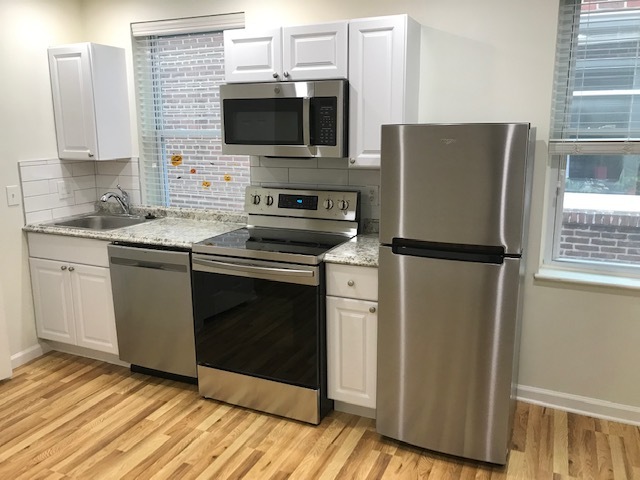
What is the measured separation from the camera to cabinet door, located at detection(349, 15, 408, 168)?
266 centimetres

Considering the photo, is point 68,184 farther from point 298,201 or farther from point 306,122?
point 306,122

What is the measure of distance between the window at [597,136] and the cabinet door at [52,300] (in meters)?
3.00

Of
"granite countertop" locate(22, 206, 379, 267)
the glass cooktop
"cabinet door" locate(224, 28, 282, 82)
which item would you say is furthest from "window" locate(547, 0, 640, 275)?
"cabinet door" locate(224, 28, 282, 82)

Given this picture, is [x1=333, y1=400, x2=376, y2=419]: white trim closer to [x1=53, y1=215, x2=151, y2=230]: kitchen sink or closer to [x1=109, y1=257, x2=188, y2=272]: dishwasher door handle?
[x1=109, y1=257, x2=188, y2=272]: dishwasher door handle

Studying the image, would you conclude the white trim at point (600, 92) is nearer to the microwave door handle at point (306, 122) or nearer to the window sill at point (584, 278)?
the window sill at point (584, 278)

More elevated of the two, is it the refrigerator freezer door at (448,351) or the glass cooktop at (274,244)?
the glass cooktop at (274,244)

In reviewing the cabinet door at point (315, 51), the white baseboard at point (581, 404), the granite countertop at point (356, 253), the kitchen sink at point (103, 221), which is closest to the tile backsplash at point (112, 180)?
the kitchen sink at point (103, 221)

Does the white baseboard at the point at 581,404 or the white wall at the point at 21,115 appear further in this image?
the white wall at the point at 21,115

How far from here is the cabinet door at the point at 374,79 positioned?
105 inches

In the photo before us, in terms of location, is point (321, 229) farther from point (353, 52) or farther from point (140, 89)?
point (140, 89)

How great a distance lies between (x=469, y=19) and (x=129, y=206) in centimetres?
258

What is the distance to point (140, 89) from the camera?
374 cm

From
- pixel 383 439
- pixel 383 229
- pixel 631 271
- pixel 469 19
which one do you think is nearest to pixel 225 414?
pixel 383 439

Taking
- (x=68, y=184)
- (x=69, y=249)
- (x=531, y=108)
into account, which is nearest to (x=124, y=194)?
(x=68, y=184)
